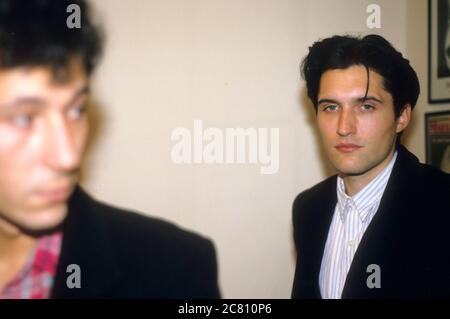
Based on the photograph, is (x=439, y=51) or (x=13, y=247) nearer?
(x=13, y=247)

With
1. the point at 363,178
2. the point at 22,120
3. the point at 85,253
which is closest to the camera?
the point at 22,120

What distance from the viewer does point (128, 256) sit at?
1115 mm

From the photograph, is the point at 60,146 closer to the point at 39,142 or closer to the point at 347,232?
the point at 39,142

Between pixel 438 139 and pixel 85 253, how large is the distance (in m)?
0.97

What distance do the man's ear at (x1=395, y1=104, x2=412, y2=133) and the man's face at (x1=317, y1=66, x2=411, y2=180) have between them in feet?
0.09

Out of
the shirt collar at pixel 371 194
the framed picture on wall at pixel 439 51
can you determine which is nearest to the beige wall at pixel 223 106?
the framed picture on wall at pixel 439 51

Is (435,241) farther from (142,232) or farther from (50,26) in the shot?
(50,26)

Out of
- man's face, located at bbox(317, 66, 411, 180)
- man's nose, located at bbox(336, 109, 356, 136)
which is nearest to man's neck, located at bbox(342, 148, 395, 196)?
man's face, located at bbox(317, 66, 411, 180)

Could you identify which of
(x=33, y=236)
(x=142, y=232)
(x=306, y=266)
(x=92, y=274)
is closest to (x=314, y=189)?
(x=306, y=266)

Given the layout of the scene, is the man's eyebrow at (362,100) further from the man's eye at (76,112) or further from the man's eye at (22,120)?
the man's eye at (22,120)

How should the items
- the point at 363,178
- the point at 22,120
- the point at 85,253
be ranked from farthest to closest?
1. the point at 363,178
2. the point at 85,253
3. the point at 22,120

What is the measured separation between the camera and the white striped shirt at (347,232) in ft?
3.84

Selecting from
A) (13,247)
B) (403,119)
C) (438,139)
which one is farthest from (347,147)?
(13,247)

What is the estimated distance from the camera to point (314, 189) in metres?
1.26
